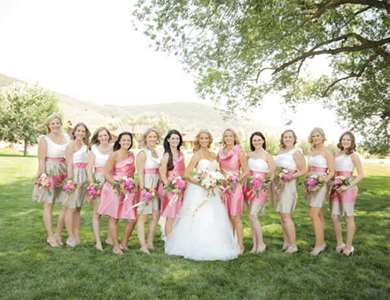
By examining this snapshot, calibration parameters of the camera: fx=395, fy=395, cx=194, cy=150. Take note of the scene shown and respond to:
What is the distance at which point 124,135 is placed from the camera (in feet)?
24.9

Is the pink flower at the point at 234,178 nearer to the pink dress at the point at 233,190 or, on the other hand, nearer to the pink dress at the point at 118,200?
the pink dress at the point at 233,190

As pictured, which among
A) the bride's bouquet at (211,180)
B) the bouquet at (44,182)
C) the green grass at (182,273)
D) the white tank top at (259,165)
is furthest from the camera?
the white tank top at (259,165)

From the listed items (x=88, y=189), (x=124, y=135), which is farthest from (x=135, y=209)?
(x=124, y=135)

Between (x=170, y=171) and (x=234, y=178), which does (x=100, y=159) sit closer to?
(x=170, y=171)

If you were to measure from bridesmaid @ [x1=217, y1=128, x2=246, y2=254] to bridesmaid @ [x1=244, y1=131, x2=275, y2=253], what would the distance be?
0.72 ft

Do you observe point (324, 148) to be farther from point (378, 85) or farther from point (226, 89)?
point (378, 85)

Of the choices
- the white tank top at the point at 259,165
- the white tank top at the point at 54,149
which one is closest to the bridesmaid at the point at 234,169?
the white tank top at the point at 259,165

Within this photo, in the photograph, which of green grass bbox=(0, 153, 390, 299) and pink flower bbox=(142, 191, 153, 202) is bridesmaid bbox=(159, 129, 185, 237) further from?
green grass bbox=(0, 153, 390, 299)

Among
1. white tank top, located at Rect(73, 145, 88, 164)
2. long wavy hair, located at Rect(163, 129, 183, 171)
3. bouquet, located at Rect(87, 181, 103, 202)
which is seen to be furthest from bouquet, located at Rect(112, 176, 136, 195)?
white tank top, located at Rect(73, 145, 88, 164)

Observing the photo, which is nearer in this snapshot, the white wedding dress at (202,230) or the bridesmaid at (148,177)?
the white wedding dress at (202,230)

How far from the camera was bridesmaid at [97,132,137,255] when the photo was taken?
7441mm

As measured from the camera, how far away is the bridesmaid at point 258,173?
770cm

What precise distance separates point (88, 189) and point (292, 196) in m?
3.94

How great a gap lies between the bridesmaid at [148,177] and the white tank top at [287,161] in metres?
2.41
